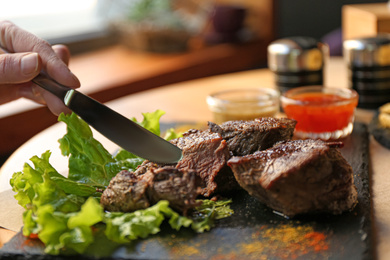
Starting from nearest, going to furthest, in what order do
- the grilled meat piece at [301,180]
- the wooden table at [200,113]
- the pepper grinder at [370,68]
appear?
the grilled meat piece at [301,180]
the wooden table at [200,113]
the pepper grinder at [370,68]

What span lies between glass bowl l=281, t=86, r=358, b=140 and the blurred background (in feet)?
7.66

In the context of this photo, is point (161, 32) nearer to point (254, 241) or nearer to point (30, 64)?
point (30, 64)

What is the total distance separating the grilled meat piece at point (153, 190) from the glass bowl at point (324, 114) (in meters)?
1.16

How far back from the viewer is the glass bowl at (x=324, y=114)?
280cm

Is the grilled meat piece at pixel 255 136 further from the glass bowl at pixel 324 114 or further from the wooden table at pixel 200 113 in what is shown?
the glass bowl at pixel 324 114

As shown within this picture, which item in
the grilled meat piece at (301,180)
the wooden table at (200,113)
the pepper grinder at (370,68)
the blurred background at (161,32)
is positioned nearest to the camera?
the grilled meat piece at (301,180)

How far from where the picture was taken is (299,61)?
10.9 feet

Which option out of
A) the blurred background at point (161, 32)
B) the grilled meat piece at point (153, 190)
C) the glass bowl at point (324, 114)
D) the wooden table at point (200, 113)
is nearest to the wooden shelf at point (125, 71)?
Answer: the blurred background at point (161, 32)

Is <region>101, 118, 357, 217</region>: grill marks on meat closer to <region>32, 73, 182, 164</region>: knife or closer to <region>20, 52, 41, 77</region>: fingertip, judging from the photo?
<region>32, 73, 182, 164</region>: knife

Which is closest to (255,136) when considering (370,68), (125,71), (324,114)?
(324,114)

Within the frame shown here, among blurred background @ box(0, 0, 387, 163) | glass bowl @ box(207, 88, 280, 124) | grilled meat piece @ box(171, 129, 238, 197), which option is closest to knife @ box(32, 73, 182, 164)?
grilled meat piece @ box(171, 129, 238, 197)

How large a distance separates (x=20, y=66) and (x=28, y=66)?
37 millimetres

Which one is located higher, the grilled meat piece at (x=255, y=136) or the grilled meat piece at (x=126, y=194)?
the grilled meat piece at (x=255, y=136)

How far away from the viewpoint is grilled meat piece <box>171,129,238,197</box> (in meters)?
2.04
